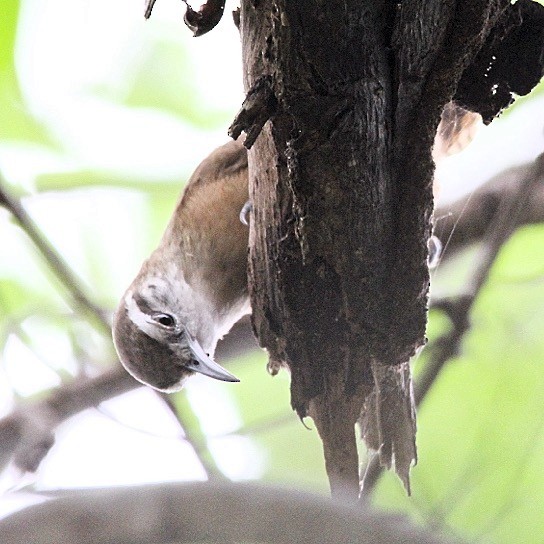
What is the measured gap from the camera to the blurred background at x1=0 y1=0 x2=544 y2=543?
1.17 metres

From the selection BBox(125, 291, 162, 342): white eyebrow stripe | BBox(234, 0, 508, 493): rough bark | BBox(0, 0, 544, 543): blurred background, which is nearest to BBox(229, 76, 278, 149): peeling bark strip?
BBox(234, 0, 508, 493): rough bark

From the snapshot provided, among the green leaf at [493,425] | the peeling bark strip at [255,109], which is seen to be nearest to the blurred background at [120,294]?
the green leaf at [493,425]

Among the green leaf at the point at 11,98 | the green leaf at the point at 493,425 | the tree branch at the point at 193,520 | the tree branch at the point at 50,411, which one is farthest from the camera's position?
the tree branch at the point at 50,411

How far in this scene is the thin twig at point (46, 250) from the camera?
1.38 metres

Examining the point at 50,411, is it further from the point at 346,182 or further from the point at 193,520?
the point at 346,182

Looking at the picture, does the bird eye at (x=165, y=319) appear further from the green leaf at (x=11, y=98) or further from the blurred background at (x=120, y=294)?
the green leaf at (x=11, y=98)

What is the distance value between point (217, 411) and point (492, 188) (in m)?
0.61

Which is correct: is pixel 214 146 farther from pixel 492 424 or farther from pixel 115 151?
pixel 492 424

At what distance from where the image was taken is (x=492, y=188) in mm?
1379

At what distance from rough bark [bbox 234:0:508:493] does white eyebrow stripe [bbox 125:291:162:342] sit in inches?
15.5

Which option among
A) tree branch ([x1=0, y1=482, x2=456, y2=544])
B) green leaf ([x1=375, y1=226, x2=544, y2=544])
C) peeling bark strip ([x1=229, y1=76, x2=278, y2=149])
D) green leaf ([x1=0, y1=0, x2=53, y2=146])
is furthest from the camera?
green leaf ([x1=0, y1=0, x2=53, y2=146])

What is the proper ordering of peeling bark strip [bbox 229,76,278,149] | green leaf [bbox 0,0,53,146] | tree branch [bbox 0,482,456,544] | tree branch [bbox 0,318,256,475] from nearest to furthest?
1. peeling bark strip [bbox 229,76,278,149]
2. tree branch [bbox 0,482,456,544]
3. green leaf [bbox 0,0,53,146]
4. tree branch [bbox 0,318,256,475]

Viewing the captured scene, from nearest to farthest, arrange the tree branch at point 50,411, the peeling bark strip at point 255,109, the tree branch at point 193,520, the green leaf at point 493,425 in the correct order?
the peeling bark strip at point 255,109 < the tree branch at point 193,520 < the green leaf at point 493,425 < the tree branch at point 50,411

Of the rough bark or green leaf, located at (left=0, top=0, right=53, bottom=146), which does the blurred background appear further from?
the rough bark
